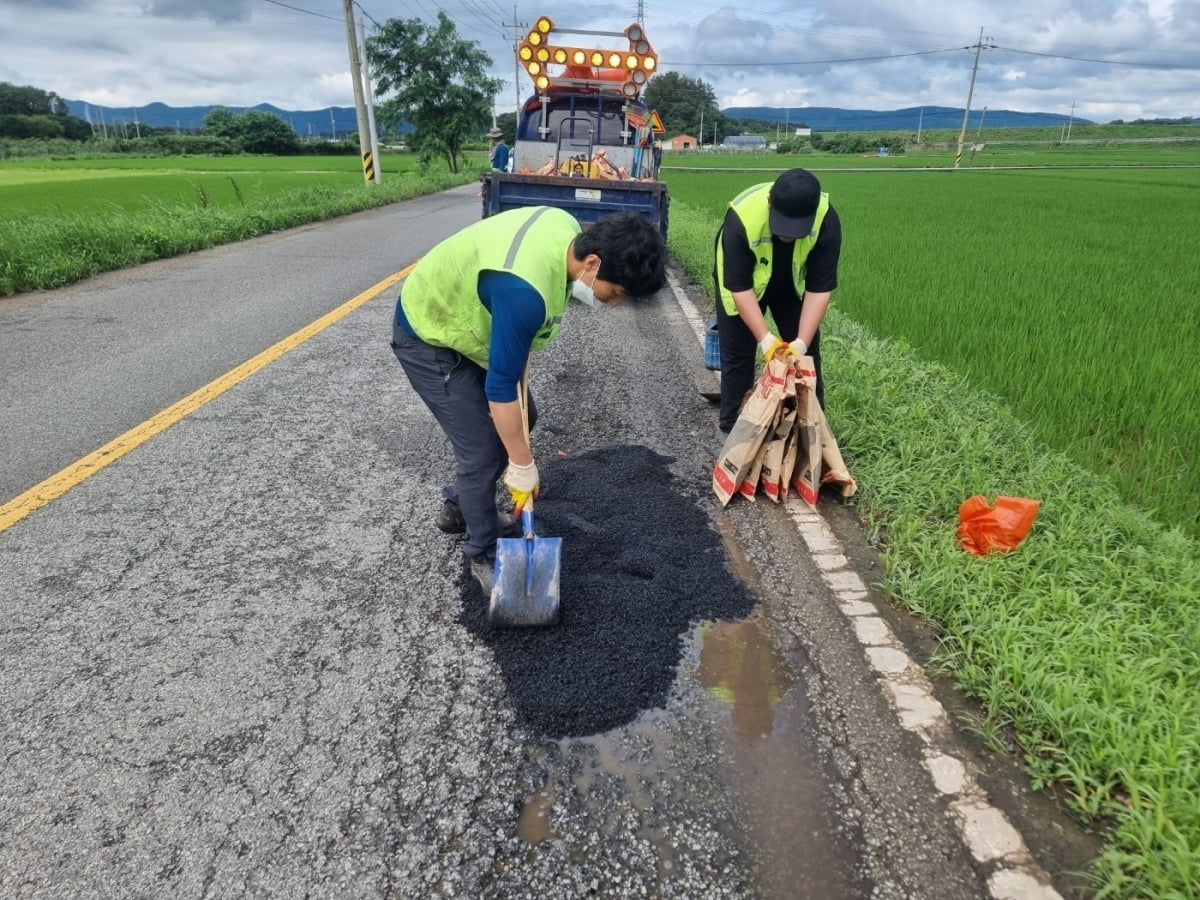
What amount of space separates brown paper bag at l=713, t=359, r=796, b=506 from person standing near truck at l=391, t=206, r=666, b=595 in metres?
1.14

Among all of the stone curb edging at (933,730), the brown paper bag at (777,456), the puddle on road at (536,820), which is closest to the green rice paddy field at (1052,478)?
the stone curb edging at (933,730)

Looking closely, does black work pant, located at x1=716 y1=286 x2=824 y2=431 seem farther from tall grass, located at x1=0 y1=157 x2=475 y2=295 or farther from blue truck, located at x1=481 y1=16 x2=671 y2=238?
tall grass, located at x1=0 y1=157 x2=475 y2=295

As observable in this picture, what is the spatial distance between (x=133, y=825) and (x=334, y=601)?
92 cm

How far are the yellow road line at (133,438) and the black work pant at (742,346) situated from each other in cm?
299

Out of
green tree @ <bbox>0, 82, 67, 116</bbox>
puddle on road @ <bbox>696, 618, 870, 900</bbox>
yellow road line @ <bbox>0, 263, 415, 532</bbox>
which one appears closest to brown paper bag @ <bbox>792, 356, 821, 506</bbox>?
puddle on road @ <bbox>696, 618, 870, 900</bbox>

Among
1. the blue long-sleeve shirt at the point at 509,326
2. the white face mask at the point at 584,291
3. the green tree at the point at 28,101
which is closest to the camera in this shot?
the blue long-sleeve shirt at the point at 509,326

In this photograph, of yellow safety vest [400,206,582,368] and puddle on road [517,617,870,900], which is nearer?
puddle on road [517,617,870,900]

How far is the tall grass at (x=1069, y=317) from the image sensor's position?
3.44 metres

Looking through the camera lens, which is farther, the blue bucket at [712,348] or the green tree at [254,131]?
the green tree at [254,131]

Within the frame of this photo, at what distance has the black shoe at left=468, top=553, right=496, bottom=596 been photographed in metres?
2.56

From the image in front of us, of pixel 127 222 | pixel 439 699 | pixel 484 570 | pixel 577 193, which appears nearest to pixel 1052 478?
pixel 484 570

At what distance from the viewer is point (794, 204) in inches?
119

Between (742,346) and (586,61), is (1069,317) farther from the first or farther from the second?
(586,61)

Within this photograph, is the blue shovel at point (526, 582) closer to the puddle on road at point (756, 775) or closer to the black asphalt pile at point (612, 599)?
the black asphalt pile at point (612, 599)
